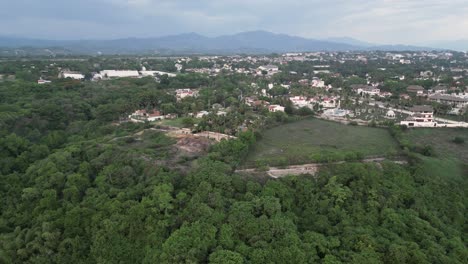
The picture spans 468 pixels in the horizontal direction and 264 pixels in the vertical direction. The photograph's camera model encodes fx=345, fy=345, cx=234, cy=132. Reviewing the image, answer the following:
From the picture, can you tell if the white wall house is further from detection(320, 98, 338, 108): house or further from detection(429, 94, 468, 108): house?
detection(429, 94, 468, 108): house

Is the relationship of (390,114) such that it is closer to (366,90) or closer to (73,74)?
(366,90)

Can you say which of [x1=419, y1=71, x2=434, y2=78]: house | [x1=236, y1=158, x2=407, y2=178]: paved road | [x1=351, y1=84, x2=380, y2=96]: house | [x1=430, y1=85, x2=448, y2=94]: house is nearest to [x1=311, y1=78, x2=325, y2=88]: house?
Result: [x1=351, y1=84, x2=380, y2=96]: house

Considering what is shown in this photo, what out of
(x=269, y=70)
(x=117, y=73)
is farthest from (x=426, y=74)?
(x=117, y=73)

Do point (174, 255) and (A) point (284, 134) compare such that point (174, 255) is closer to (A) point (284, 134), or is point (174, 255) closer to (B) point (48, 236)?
(B) point (48, 236)

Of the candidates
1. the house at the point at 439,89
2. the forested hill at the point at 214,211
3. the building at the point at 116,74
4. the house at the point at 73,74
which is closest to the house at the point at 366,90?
the house at the point at 439,89

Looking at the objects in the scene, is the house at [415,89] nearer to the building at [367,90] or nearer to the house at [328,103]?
the building at [367,90]

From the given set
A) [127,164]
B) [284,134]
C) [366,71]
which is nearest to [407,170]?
[284,134]
